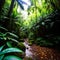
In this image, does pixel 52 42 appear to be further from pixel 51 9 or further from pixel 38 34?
pixel 51 9

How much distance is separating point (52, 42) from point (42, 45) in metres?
0.57

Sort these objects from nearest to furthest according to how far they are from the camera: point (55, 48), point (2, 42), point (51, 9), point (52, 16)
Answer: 1. point (2, 42)
2. point (55, 48)
3. point (52, 16)
4. point (51, 9)

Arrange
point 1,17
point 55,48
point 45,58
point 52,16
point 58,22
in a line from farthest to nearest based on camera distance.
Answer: point 52,16, point 58,22, point 55,48, point 1,17, point 45,58

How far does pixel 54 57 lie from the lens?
530 centimetres

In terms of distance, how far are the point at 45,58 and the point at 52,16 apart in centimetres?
423

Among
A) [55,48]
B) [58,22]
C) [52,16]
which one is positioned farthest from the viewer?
[52,16]

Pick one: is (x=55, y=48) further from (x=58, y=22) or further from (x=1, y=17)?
(x=1, y=17)

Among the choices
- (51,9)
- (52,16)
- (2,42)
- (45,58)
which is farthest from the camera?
(51,9)

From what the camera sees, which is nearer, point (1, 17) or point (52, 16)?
point (1, 17)

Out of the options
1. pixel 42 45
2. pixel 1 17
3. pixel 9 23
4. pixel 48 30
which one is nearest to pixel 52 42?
pixel 42 45

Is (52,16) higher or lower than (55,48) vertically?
higher

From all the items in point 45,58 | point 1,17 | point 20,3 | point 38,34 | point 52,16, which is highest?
point 20,3

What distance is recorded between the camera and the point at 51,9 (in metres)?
9.62

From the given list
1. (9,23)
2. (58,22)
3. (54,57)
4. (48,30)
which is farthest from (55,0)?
(54,57)
